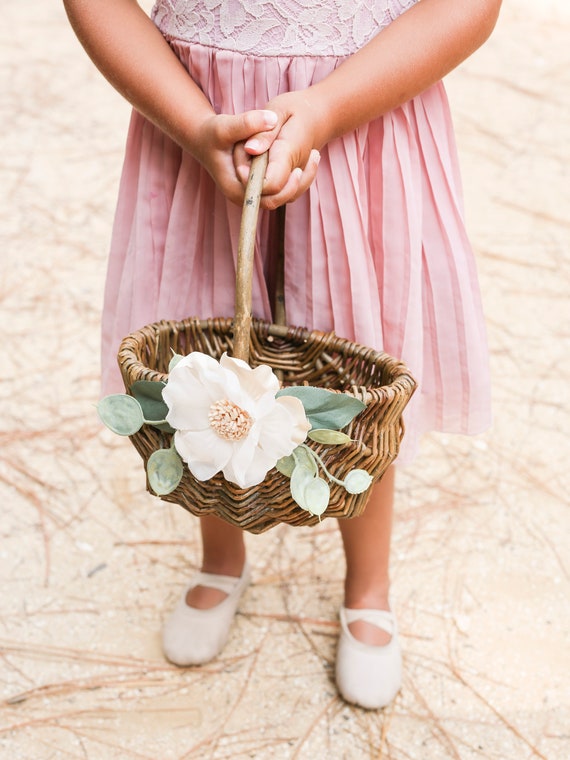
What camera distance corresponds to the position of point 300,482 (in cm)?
75

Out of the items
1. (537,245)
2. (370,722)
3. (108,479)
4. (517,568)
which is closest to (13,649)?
(108,479)

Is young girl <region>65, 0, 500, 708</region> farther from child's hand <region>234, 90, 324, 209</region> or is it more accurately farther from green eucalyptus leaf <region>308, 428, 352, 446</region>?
green eucalyptus leaf <region>308, 428, 352, 446</region>

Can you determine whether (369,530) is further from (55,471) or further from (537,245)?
(537,245)

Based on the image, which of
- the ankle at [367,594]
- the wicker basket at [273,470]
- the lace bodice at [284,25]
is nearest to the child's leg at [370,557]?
the ankle at [367,594]

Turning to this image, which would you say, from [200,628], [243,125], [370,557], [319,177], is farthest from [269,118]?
[200,628]

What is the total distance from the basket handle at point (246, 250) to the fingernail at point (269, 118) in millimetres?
28

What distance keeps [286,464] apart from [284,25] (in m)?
0.46

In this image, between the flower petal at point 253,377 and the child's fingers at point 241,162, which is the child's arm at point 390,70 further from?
the flower petal at point 253,377

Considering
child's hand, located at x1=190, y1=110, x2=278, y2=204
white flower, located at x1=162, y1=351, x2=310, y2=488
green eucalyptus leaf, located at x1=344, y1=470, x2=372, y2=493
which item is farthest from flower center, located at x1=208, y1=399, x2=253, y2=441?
child's hand, located at x1=190, y1=110, x2=278, y2=204

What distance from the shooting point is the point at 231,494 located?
0.76 meters

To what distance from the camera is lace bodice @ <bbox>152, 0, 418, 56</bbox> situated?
905 millimetres

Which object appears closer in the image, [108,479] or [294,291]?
[294,291]

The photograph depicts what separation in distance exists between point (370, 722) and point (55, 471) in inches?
28.5

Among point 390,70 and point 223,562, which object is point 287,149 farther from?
point 223,562
